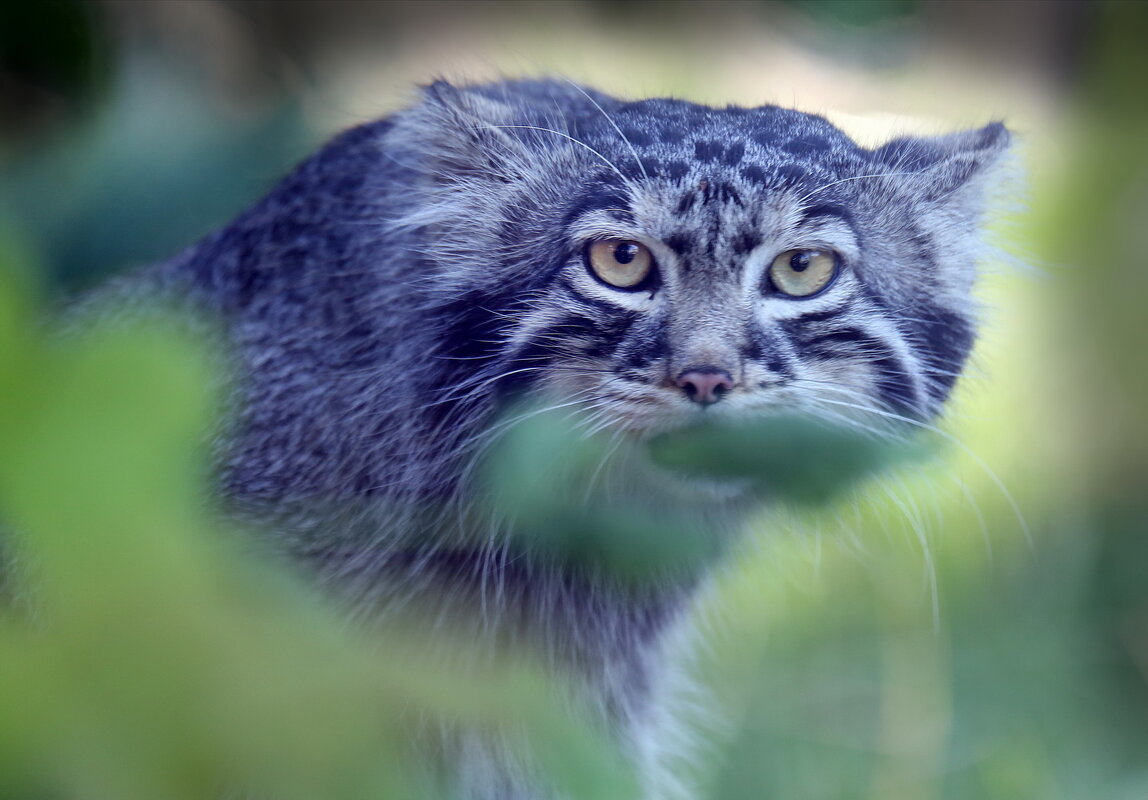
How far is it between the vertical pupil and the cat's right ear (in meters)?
0.20

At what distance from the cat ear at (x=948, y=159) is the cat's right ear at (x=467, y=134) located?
12.6 inches

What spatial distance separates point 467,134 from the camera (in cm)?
97

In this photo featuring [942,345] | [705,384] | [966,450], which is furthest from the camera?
[942,345]

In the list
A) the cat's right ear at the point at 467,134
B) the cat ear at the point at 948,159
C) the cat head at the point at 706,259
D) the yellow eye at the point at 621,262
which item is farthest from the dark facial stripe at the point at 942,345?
the cat's right ear at the point at 467,134

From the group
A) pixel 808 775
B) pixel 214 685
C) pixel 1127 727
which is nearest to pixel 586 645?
pixel 808 775

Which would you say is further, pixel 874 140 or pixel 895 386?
pixel 895 386

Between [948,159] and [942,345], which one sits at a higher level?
[948,159]

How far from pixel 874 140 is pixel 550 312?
10.6 inches

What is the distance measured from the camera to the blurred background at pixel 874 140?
67 centimetres

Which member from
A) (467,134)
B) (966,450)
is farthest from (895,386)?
(467,134)

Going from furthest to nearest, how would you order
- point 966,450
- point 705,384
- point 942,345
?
point 942,345 < point 966,450 < point 705,384

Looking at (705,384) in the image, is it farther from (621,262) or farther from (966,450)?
(966,450)

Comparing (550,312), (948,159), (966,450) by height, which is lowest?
(966,450)

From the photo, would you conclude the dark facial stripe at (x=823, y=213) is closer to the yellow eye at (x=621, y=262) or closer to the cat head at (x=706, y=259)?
the cat head at (x=706, y=259)
